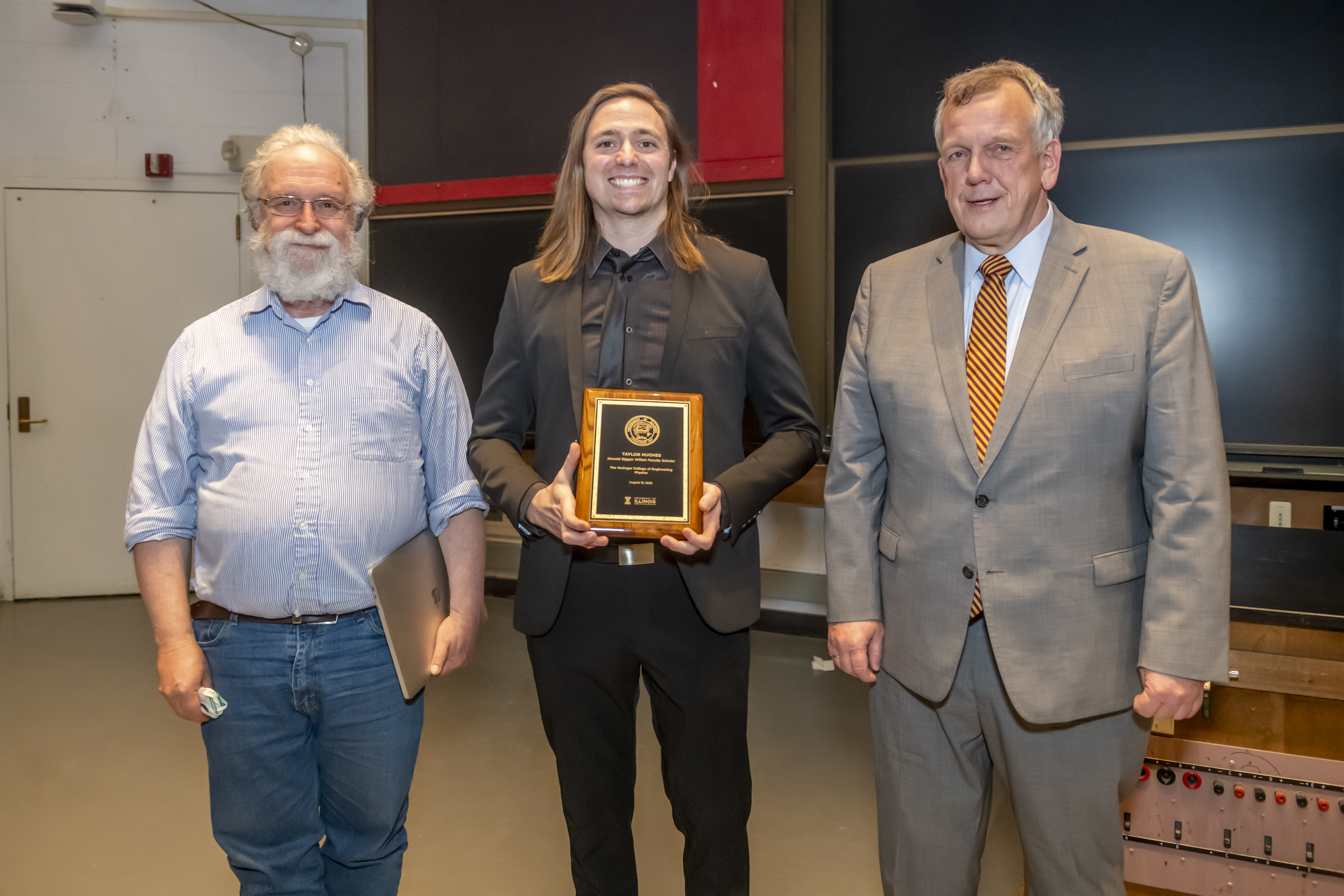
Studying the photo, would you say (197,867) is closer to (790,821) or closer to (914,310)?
(790,821)

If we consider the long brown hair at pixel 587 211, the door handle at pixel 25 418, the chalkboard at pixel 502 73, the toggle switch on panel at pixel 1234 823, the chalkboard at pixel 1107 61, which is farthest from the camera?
the door handle at pixel 25 418

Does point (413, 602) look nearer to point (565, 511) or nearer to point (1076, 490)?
point (565, 511)

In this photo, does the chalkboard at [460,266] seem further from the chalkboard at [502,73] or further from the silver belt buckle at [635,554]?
the silver belt buckle at [635,554]

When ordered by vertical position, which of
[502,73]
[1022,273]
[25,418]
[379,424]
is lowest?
[25,418]

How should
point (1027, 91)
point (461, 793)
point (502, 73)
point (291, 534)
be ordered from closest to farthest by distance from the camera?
point (1027, 91) < point (291, 534) < point (461, 793) < point (502, 73)

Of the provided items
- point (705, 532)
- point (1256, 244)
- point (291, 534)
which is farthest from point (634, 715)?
point (1256, 244)

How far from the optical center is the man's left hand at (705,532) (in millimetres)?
1517

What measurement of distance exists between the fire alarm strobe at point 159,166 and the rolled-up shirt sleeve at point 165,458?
4.42 meters

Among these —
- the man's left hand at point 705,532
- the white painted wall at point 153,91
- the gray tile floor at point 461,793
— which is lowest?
the gray tile floor at point 461,793

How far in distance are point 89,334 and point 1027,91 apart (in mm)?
5558

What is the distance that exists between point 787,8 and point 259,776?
352 centimetres

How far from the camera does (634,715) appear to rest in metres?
1.77

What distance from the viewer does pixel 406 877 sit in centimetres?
255

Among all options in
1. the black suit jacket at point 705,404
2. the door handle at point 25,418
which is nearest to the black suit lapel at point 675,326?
the black suit jacket at point 705,404
